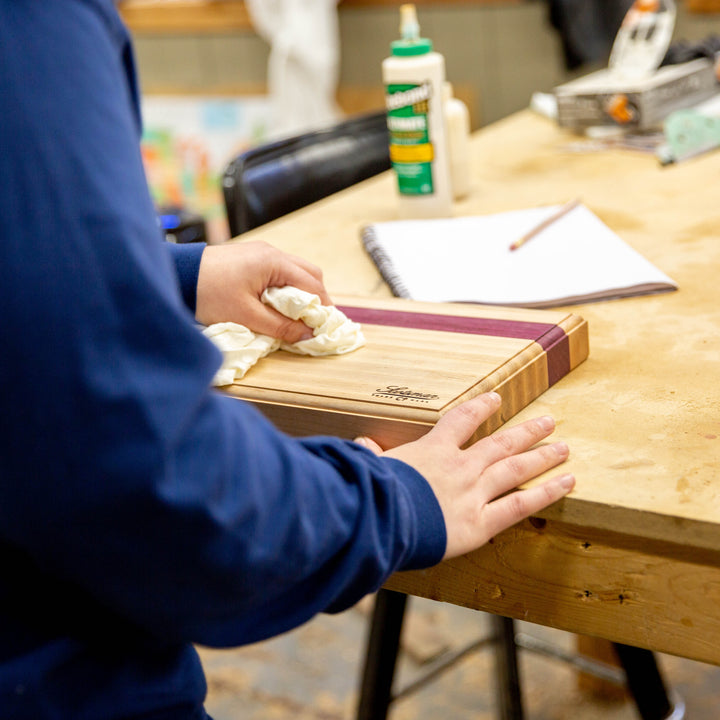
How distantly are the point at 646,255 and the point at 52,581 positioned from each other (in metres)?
0.81

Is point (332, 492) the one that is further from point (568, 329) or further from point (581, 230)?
point (581, 230)

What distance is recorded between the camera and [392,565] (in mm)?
607

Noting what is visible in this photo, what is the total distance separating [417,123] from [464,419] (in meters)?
0.65

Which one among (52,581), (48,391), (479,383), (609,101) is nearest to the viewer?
(48,391)

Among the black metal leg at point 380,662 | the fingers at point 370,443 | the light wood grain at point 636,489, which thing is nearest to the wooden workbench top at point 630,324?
the light wood grain at point 636,489

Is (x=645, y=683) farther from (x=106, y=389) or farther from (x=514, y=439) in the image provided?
(x=106, y=389)

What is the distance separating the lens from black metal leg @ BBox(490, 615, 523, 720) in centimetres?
131

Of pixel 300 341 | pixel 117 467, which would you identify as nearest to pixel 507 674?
pixel 300 341

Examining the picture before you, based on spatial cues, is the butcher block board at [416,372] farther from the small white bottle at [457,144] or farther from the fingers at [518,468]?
the small white bottle at [457,144]

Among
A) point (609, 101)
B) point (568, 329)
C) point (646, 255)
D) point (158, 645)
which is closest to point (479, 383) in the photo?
point (568, 329)

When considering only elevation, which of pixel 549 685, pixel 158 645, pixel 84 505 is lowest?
pixel 549 685

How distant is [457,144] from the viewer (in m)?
1.43

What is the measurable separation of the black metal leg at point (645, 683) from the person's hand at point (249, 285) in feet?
2.22

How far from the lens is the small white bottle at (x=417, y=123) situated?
1228 mm
